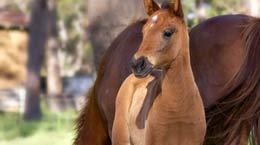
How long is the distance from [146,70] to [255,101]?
1.23m

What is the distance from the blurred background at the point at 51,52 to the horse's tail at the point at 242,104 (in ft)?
5.79

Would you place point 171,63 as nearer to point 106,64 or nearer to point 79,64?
point 106,64

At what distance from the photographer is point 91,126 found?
23.3 feet

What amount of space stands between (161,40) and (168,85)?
0.35 m

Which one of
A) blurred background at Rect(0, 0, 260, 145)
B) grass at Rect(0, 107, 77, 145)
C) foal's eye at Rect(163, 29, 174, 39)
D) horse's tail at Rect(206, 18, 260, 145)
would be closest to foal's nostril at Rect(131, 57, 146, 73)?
foal's eye at Rect(163, 29, 174, 39)

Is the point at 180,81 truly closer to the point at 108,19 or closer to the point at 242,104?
the point at 242,104

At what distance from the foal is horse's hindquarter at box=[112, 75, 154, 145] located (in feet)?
0.04

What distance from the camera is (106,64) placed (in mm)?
7047

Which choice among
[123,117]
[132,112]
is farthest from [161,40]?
[123,117]

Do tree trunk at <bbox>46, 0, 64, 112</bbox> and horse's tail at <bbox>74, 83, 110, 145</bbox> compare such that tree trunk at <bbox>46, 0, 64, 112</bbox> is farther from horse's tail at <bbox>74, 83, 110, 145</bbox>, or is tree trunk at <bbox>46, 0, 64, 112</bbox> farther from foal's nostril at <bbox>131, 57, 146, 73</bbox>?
foal's nostril at <bbox>131, 57, 146, 73</bbox>

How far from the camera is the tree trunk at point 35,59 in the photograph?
70.2ft

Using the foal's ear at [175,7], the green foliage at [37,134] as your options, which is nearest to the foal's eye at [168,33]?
the foal's ear at [175,7]

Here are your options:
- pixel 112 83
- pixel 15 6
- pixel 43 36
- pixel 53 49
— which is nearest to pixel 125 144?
pixel 112 83

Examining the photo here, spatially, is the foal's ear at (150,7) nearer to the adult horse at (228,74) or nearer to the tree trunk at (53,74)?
the adult horse at (228,74)
